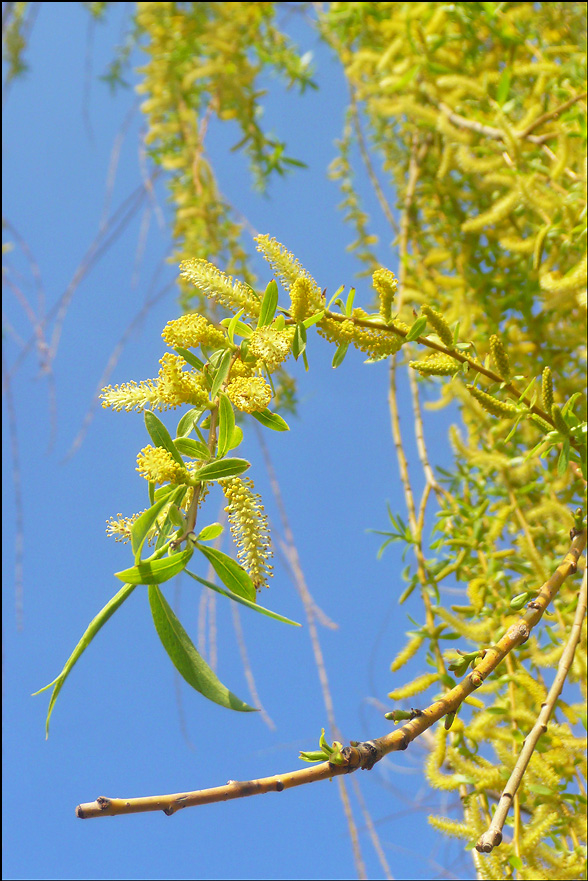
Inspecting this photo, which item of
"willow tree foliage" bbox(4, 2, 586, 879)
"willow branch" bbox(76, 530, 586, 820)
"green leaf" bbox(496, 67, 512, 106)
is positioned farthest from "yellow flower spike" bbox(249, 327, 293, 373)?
"green leaf" bbox(496, 67, 512, 106)

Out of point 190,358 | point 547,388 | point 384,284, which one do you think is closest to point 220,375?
point 190,358

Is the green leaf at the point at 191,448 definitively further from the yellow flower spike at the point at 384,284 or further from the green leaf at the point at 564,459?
the green leaf at the point at 564,459

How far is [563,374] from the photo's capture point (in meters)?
0.99

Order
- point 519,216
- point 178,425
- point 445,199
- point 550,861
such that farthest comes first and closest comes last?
point 445,199 < point 519,216 < point 550,861 < point 178,425

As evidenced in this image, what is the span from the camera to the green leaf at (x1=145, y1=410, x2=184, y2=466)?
1.16ft

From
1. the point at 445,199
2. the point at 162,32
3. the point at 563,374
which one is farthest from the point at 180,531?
the point at 162,32

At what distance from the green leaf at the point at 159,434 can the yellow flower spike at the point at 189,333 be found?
71 mm

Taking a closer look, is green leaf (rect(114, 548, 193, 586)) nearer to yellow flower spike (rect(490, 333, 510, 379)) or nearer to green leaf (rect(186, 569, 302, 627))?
green leaf (rect(186, 569, 302, 627))

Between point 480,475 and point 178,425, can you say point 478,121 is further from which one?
point 178,425

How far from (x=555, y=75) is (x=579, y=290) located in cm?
39

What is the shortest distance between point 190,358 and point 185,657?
0.18 meters

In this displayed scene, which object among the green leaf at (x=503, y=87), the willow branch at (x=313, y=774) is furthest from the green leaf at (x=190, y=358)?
the green leaf at (x=503, y=87)

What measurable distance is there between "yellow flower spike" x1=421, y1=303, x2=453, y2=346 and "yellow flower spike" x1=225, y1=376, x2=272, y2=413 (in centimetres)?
13

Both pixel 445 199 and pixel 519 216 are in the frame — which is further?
pixel 445 199
